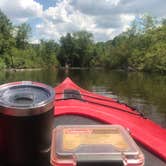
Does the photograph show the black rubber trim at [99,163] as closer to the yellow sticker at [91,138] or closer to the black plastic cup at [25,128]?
the yellow sticker at [91,138]

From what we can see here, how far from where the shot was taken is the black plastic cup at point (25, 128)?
138cm

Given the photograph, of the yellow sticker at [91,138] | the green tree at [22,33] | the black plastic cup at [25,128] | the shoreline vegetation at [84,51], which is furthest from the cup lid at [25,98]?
the green tree at [22,33]

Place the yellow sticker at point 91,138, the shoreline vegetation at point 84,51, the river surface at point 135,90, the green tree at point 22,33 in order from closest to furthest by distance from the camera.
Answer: the yellow sticker at point 91,138 < the river surface at point 135,90 < the shoreline vegetation at point 84,51 < the green tree at point 22,33

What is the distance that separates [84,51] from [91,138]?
9032 centimetres

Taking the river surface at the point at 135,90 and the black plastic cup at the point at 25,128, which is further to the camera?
the river surface at the point at 135,90

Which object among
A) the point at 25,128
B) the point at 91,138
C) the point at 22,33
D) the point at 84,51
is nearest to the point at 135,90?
the point at 91,138

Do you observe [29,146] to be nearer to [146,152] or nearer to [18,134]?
[18,134]

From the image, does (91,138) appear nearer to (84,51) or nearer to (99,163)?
(99,163)

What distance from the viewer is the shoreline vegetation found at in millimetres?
60731

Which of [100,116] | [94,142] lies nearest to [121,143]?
[94,142]

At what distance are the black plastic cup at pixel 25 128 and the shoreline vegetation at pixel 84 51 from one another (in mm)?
50299

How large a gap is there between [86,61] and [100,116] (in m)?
90.5

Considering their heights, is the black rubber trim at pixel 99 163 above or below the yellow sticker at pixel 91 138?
below

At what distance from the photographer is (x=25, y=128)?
1.38m
